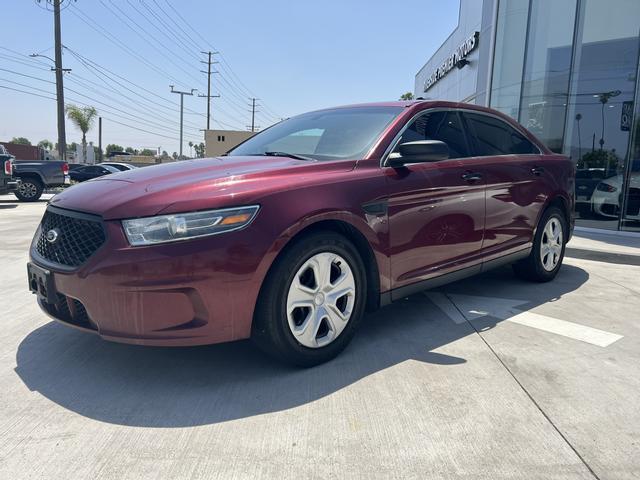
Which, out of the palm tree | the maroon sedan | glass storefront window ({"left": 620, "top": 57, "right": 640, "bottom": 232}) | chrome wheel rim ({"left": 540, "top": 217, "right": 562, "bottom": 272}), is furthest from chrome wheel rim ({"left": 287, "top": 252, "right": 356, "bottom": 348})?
the palm tree

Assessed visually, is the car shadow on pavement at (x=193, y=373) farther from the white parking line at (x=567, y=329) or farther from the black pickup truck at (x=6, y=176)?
the black pickup truck at (x=6, y=176)

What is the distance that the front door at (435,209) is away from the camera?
10.4 feet

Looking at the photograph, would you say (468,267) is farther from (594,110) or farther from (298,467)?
(594,110)

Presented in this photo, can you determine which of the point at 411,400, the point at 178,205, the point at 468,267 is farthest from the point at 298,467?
the point at 468,267

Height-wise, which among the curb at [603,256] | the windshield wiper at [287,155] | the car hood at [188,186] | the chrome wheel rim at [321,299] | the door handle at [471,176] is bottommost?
the curb at [603,256]

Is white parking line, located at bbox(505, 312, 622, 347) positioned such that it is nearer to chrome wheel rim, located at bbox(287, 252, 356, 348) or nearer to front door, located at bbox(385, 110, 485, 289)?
front door, located at bbox(385, 110, 485, 289)

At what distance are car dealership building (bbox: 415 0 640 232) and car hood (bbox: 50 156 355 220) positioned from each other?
7.98m

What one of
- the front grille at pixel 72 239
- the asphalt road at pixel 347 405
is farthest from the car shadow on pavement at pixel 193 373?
the front grille at pixel 72 239

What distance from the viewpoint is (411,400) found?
8.23 feet

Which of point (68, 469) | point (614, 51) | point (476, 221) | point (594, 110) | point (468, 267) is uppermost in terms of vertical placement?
point (614, 51)

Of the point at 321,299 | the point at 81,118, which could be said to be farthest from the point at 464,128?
the point at 81,118

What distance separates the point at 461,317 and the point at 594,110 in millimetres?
8405

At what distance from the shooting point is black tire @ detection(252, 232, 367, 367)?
256 cm

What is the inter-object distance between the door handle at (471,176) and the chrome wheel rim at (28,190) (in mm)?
14572
